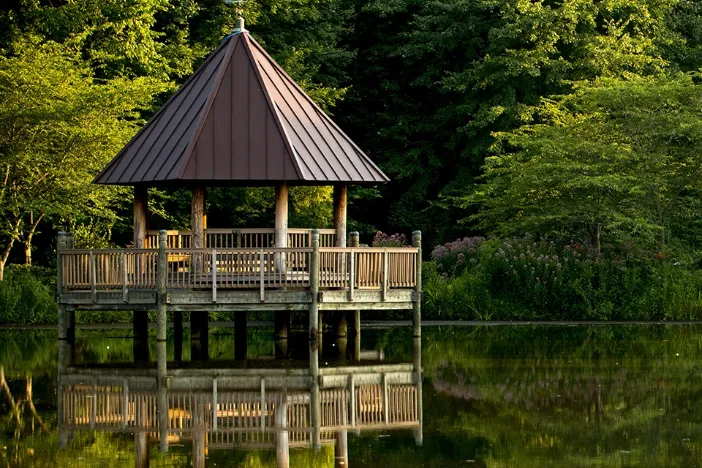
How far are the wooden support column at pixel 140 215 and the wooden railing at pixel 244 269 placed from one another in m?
1.22

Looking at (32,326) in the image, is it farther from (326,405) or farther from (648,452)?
(648,452)

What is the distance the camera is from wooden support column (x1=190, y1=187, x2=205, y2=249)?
28.0 m

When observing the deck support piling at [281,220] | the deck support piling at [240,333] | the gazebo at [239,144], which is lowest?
the deck support piling at [240,333]

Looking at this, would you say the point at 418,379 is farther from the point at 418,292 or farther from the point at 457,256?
the point at 457,256

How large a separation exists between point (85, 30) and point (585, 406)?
876 inches

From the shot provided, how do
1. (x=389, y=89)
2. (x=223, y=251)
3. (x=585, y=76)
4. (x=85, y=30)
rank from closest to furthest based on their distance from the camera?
1. (x=223, y=251)
2. (x=85, y=30)
3. (x=585, y=76)
4. (x=389, y=89)

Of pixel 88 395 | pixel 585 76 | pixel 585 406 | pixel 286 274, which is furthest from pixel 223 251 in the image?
pixel 585 76

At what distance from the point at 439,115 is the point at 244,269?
21736 millimetres

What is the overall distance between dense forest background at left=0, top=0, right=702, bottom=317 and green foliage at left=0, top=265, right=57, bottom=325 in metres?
1.36

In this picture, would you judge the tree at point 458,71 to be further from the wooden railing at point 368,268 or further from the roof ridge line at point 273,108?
the wooden railing at point 368,268

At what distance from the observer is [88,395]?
22.6 metres

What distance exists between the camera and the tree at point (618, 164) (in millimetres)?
36250

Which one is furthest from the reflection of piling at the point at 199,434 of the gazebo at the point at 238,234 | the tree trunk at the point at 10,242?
the tree trunk at the point at 10,242

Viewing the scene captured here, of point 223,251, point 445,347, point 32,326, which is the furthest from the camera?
point 32,326
